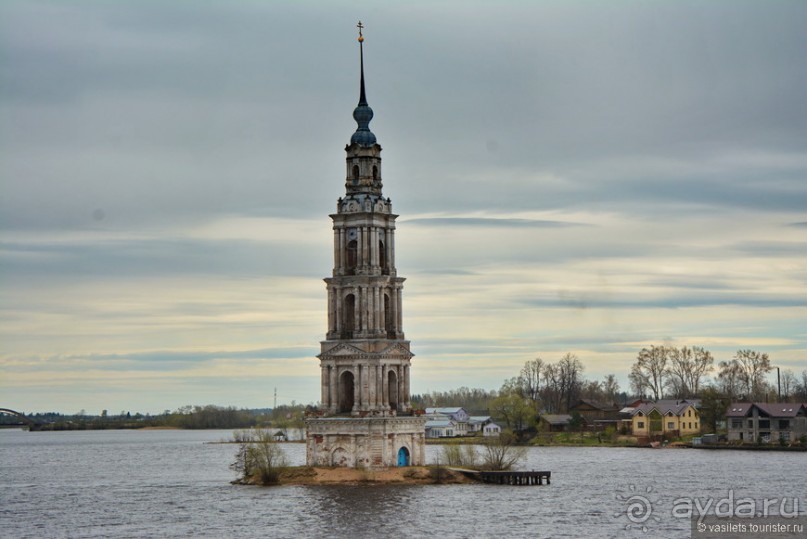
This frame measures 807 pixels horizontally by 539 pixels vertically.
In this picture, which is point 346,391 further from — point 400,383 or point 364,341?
point 364,341

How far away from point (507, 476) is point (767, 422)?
73.5 metres

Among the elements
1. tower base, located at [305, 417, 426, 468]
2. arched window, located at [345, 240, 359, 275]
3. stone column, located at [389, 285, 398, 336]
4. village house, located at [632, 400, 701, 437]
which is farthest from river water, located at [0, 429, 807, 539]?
village house, located at [632, 400, 701, 437]

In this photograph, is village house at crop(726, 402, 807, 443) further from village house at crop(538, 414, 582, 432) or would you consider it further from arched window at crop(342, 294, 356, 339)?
arched window at crop(342, 294, 356, 339)

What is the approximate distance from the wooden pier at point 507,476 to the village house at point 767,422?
7006 centimetres

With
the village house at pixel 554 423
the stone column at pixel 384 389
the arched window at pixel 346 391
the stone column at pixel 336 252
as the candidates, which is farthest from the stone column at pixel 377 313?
the village house at pixel 554 423

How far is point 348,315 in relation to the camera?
3959 inches

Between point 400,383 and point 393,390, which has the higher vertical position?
point 400,383

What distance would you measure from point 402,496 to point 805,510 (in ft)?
86.6

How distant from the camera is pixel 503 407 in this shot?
620 feet

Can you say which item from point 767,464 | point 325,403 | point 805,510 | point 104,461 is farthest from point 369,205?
point 104,461

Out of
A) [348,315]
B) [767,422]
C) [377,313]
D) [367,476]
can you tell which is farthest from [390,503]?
[767,422]

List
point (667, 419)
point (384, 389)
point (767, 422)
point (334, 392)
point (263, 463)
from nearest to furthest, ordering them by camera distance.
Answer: point (263, 463) → point (384, 389) → point (334, 392) → point (767, 422) → point (667, 419)

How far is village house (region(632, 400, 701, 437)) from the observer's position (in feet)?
583

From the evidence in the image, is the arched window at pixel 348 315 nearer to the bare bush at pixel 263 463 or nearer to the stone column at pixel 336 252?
the stone column at pixel 336 252
